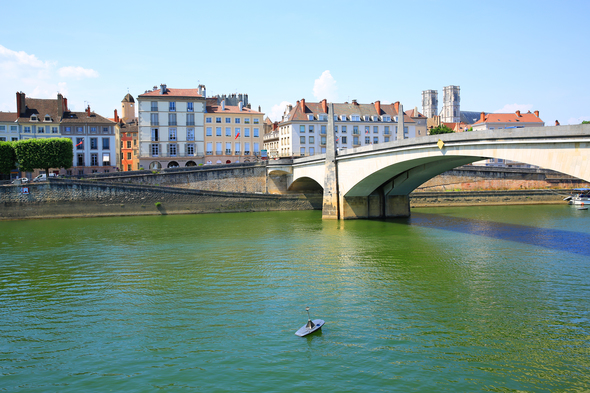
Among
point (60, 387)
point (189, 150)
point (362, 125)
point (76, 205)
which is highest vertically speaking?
point (362, 125)

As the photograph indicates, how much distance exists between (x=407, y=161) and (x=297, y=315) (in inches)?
636

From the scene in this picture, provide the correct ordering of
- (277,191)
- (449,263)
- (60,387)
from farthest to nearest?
(277,191), (449,263), (60,387)

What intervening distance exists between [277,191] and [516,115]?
5309 centimetres

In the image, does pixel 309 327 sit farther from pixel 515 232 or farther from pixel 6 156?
pixel 6 156

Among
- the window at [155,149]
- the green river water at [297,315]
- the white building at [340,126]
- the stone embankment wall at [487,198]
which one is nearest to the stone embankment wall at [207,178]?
the window at [155,149]

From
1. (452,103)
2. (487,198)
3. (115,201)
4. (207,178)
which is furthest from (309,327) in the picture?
(452,103)

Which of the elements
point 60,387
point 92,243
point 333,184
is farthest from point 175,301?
point 333,184

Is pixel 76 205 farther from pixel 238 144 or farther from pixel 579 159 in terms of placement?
pixel 579 159

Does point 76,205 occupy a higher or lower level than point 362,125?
lower

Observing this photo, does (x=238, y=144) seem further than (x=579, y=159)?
Yes

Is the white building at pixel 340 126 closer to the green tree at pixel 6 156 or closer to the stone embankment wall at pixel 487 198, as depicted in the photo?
the stone embankment wall at pixel 487 198

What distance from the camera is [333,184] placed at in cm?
3531

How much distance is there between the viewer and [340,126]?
6531 centimetres

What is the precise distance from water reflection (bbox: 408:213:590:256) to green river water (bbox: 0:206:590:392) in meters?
0.27
